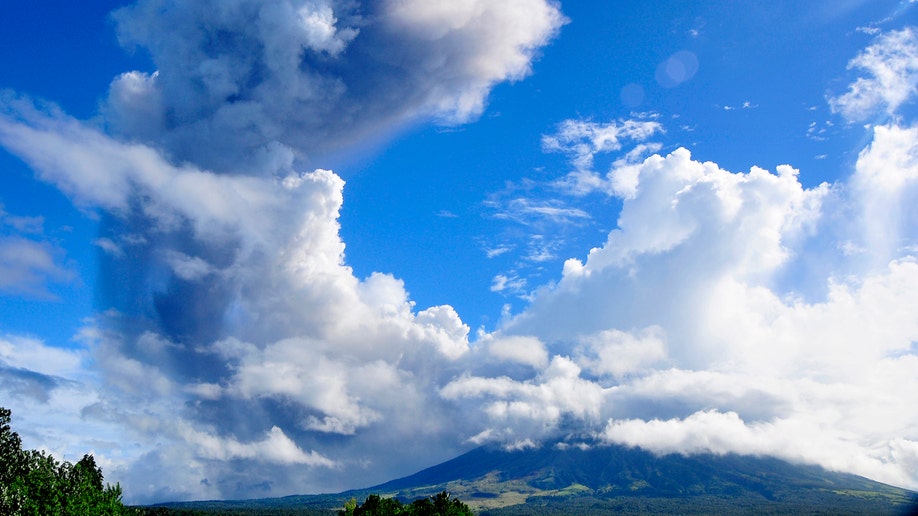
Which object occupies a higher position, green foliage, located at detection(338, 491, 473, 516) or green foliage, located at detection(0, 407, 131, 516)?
green foliage, located at detection(0, 407, 131, 516)

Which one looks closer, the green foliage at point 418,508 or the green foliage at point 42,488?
the green foliage at point 42,488

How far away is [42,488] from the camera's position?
81.6 m

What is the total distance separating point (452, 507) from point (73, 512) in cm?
5626

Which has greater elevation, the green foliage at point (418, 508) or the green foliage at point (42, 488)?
the green foliage at point (42, 488)

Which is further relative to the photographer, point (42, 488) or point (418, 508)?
point (418, 508)

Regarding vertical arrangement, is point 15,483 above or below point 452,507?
above

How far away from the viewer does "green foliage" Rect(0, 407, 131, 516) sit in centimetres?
7531

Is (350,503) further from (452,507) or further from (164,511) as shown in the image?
(164,511)

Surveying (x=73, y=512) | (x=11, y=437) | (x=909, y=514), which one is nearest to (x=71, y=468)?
(x=11, y=437)

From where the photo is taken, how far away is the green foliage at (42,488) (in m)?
75.3

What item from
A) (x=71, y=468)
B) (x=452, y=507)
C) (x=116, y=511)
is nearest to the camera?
(x=116, y=511)

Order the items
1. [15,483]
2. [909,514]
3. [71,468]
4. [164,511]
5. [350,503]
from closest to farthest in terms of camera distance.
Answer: [909,514], [15,483], [71,468], [350,503], [164,511]

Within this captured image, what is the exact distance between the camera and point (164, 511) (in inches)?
5763

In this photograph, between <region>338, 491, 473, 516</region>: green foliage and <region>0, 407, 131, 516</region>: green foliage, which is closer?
<region>0, 407, 131, 516</region>: green foliage
